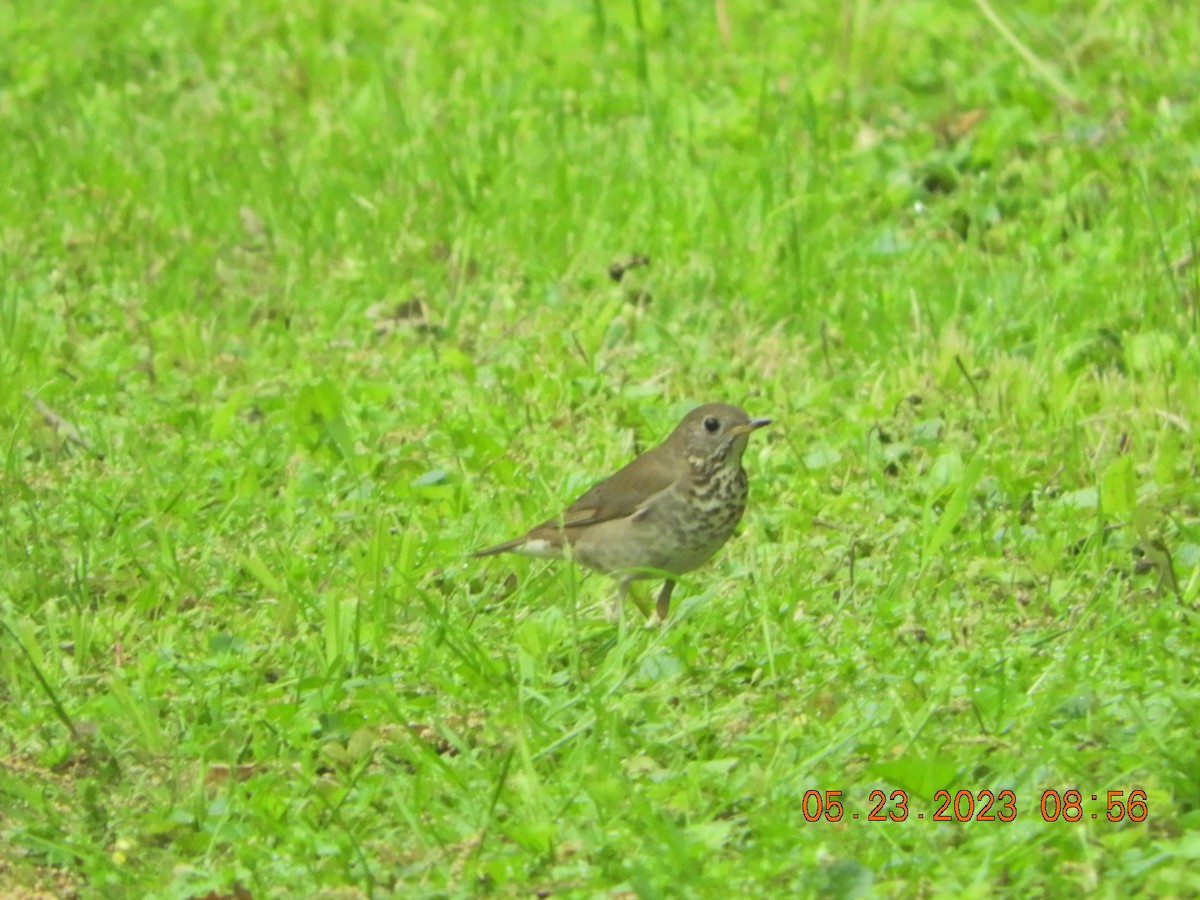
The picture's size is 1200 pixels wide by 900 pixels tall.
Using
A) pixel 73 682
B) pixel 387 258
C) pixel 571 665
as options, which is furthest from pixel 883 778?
pixel 387 258

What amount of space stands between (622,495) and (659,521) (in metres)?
0.17

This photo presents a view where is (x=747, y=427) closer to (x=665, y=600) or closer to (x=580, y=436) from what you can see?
(x=665, y=600)

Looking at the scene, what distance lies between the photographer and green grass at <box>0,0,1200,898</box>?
4.20m

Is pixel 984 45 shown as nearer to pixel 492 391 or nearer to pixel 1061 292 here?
pixel 1061 292

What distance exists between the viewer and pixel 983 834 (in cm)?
393

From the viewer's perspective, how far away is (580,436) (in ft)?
21.6

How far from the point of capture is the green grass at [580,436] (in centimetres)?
420

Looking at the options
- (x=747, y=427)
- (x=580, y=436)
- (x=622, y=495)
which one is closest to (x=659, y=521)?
(x=622, y=495)

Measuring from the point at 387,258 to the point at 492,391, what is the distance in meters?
1.02
